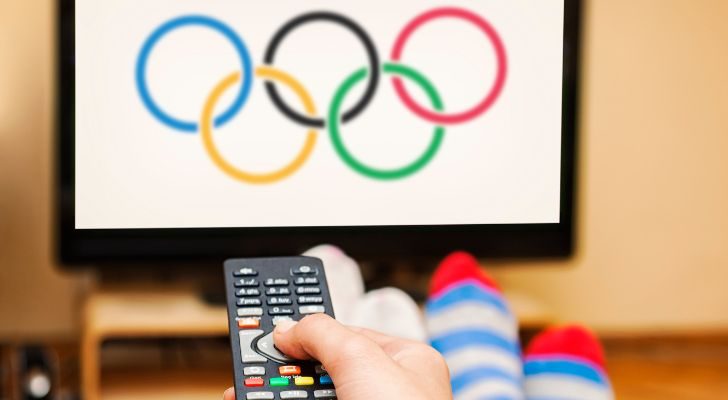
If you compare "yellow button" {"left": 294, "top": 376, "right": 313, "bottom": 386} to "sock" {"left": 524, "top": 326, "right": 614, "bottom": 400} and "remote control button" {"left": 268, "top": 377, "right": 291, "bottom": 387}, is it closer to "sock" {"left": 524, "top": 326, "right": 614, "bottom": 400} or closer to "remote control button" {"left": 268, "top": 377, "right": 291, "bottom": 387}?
"remote control button" {"left": 268, "top": 377, "right": 291, "bottom": 387}

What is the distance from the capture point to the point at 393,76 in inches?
27.3

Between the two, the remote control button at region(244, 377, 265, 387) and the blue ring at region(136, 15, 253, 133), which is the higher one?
the blue ring at region(136, 15, 253, 133)

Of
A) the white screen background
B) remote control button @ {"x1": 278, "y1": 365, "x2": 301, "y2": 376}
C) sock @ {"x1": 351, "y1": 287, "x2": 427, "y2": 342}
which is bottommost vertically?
sock @ {"x1": 351, "y1": 287, "x2": 427, "y2": 342}

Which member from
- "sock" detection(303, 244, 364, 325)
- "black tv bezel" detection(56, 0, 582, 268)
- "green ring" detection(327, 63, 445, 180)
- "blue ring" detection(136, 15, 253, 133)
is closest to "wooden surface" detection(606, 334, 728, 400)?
"black tv bezel" detection(56, 0, 582, 268)

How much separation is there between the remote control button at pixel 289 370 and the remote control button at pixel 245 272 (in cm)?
5

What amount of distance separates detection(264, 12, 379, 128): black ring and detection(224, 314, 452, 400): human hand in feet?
1.03

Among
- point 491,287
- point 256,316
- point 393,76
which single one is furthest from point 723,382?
point 256,316

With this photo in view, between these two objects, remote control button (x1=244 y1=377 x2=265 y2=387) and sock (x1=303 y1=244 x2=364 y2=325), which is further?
sock (x1=303 y1=244 x2=364 y2=325)

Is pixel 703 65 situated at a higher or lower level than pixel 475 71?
higher

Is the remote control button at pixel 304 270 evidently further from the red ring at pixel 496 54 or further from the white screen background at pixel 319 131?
the red ring at pixel 496 54

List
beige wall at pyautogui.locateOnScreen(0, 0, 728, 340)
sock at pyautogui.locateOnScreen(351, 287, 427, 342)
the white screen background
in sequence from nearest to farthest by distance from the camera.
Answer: the white screen background → sock at pyautogui.locateOnScreen(351, 287, 427, 342) → beige wall at pyautogui.locateOnScreen(0, 0, 728, 340)

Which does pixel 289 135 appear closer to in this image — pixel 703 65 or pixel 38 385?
pixel 38 385

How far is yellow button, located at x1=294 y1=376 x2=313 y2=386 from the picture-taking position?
0.37m

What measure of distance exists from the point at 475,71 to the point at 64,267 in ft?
1.91
